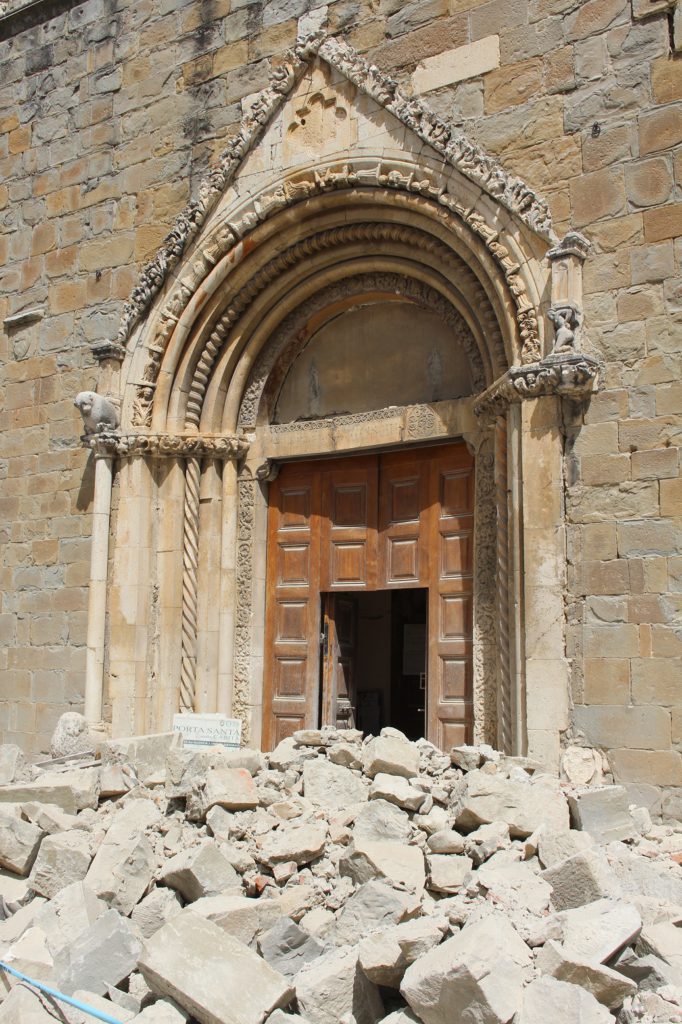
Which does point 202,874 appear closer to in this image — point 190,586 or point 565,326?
point 190,586

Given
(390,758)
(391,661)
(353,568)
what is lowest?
(390,758)

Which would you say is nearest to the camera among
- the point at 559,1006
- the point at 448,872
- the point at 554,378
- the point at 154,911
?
the point at 559,1006

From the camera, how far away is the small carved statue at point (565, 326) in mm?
6082

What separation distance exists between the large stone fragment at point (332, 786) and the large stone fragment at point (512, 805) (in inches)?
23.7

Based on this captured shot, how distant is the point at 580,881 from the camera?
383 centimetres

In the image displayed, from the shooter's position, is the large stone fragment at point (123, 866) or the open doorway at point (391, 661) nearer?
the large stone fragment at point (123, 866)

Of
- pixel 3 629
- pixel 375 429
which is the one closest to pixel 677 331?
pixel 375 429

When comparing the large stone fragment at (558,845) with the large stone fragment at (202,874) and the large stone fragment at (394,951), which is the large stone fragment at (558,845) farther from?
the large stone fragment at (202,874)

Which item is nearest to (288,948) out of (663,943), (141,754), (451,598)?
(663,943)

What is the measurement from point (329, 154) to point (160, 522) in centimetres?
303

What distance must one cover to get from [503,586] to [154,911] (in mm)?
2998

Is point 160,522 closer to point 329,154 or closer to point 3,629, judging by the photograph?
point 3,629

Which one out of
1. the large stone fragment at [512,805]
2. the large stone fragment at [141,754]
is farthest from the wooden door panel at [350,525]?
the large stone fragment at [512,805]

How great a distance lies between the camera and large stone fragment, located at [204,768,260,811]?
4914 mm
